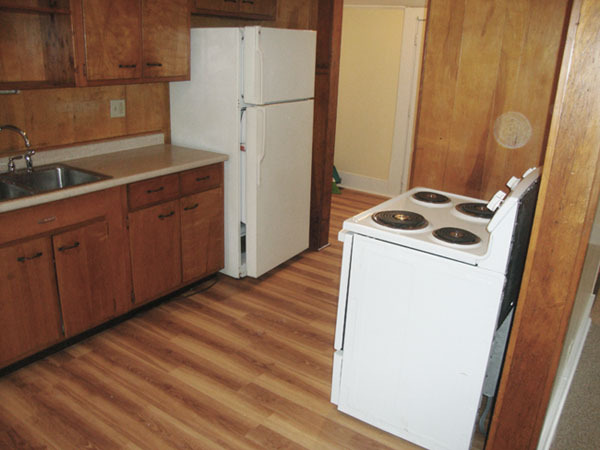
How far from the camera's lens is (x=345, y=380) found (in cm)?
228

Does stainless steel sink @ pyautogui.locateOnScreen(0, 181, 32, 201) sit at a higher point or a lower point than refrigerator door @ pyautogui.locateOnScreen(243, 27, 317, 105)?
lower

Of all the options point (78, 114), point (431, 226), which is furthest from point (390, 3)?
point (431, 226)

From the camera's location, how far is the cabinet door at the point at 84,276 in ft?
8.32

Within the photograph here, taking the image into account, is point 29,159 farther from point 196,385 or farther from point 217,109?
point 196,385

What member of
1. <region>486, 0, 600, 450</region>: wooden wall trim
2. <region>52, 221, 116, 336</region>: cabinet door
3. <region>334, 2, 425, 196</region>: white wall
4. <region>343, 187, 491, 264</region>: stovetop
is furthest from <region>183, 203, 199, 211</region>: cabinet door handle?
<region>334, 2, 425, 196</region>: white wall

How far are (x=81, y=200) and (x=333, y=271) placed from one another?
195 centimetres

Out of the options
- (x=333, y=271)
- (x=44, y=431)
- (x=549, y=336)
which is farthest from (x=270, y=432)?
(x=333, y=271)

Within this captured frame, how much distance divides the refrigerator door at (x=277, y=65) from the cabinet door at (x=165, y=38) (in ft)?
1.34

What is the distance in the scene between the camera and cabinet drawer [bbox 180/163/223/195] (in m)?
3.12

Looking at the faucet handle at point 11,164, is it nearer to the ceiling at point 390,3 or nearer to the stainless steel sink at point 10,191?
the stainless steel sink at point 10,191

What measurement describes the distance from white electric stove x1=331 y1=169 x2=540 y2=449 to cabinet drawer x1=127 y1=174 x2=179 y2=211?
1341 mm

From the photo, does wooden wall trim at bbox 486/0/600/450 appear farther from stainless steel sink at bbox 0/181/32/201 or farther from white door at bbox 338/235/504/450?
stainless steel sink at bbox 0/181/32/201

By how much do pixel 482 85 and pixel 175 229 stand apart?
1.97 metres

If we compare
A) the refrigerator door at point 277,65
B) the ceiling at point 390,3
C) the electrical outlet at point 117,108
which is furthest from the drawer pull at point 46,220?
the ceiling at point 390,3
